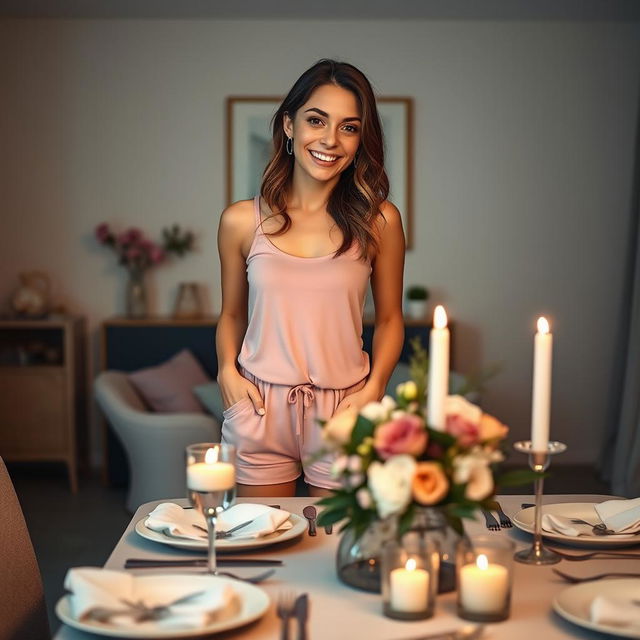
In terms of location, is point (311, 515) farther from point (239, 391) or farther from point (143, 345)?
point (143, 345)

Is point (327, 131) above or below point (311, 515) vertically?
above

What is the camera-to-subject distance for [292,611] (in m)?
1.38

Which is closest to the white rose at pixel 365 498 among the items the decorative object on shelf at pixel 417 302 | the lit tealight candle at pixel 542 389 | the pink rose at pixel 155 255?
the lit tealight candle at pixel 542 389

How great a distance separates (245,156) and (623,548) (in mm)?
4355

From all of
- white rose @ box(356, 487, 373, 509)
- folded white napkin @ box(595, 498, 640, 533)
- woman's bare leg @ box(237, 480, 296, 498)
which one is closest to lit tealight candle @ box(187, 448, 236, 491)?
white rose @ box(356, 487, 373, 509)

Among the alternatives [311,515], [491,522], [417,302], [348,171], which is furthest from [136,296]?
[491,522]

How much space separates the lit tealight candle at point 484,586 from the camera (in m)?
1.33

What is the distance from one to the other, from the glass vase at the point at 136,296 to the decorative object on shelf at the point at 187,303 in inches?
7.1

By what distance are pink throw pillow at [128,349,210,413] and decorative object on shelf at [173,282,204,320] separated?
441 mm

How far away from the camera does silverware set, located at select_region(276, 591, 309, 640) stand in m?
1.30

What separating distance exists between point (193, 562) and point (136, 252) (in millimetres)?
4179

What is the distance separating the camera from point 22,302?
18.2 ft

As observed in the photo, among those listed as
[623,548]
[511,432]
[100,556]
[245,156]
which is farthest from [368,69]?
[623,548]

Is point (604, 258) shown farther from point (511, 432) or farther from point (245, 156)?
point (245, 156)
